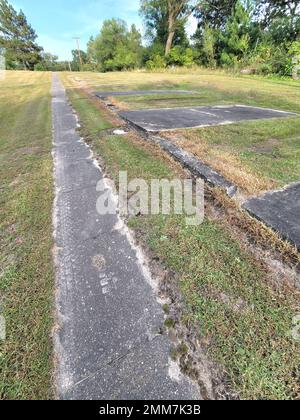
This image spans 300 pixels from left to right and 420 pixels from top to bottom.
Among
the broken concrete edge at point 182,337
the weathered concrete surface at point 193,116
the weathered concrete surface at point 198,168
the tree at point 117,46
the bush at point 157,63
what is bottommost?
the broken concrete edge at point 182,337

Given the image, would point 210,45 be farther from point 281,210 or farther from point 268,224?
point 268,224

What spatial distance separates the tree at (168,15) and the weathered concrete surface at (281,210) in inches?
1264

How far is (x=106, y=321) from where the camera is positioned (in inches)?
60.9

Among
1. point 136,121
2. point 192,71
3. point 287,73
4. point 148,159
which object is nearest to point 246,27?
point 192,71

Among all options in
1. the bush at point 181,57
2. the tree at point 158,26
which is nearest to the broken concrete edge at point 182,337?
the bush at point 181,57

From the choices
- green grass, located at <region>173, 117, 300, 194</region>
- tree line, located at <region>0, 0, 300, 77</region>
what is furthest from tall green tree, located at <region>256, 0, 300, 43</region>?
green grass, located at <region>173, 117, 300, 194</region>

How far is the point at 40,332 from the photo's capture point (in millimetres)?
1467

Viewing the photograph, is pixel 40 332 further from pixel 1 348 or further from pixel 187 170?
pixel 187 170

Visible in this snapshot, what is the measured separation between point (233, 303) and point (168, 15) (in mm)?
37168

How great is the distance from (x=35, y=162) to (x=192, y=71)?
24.5 metres

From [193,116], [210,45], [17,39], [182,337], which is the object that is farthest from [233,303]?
[17,39]

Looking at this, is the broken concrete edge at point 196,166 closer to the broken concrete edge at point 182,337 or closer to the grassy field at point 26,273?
the broken concrete edge at point 182,337

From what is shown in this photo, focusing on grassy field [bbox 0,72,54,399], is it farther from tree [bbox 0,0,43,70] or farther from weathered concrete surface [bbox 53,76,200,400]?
tree [bbox 0,0,43,70]

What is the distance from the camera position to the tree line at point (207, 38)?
20.6 metres
